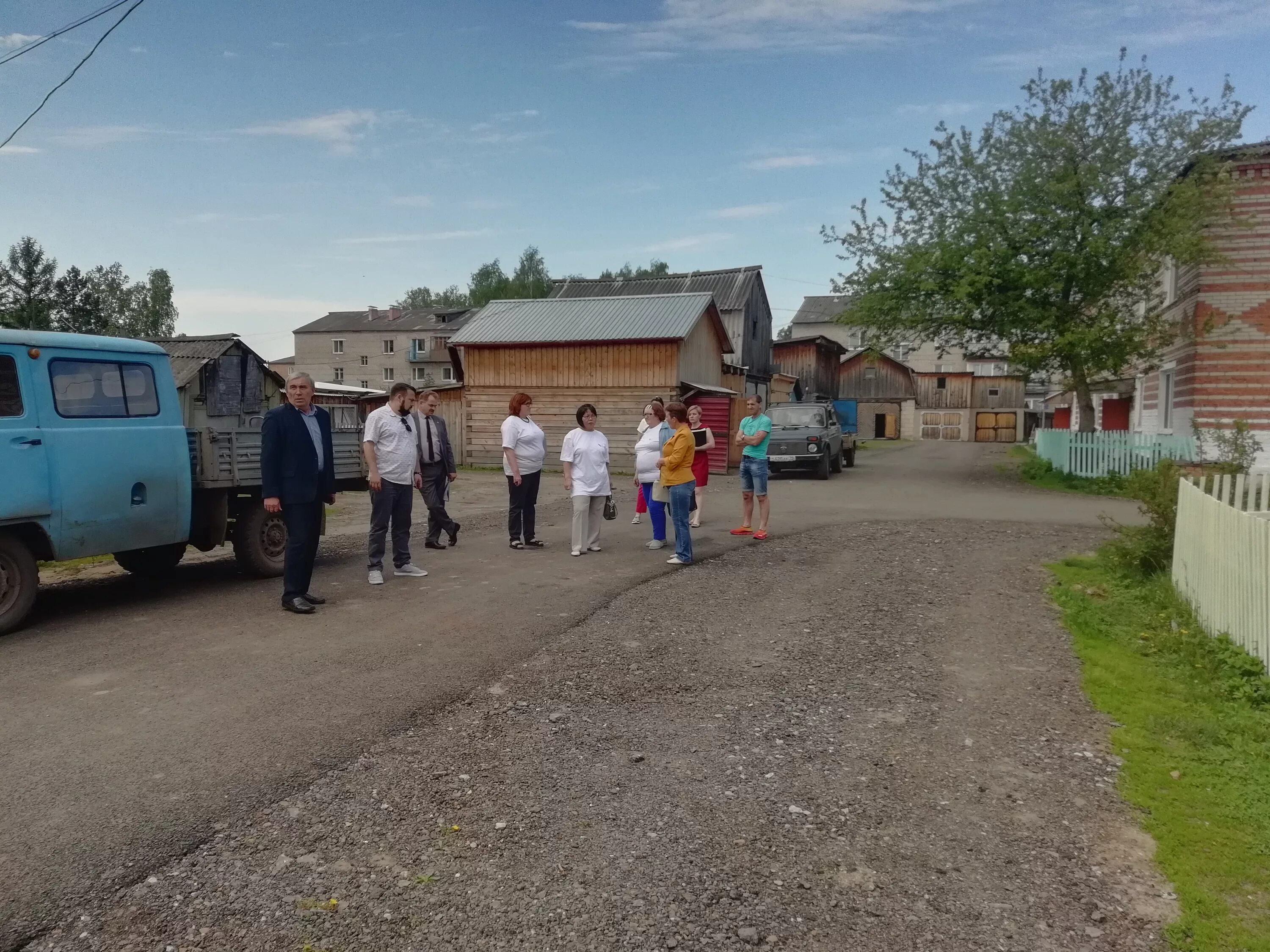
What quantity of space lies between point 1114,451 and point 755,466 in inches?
548

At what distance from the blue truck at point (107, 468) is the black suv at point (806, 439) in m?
15.4

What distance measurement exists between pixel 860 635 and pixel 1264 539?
2682 mm

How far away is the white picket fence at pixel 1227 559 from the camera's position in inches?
229

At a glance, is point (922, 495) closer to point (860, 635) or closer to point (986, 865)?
point (860, 635)

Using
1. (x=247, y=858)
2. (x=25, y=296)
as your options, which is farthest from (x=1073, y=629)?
(x=25, y=296)

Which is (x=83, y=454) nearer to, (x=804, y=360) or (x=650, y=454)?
(x=650, y=454)

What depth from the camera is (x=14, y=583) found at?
6996 millimetres

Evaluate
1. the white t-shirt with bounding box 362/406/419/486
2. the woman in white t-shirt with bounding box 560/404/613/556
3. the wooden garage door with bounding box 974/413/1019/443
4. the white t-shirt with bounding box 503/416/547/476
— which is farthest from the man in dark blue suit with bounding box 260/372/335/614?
the wooden garage door with bounding box 974/413/1019/443

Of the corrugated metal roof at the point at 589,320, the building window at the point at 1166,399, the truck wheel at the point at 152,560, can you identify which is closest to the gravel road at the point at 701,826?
the truck wheel at the point at 152,560

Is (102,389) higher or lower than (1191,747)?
higher

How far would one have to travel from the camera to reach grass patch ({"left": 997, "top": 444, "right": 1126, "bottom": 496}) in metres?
20.1

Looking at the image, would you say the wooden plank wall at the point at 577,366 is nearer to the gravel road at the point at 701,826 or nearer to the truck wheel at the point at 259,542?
the truck wheel at the point at 259,542

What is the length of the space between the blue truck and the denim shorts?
5873 millimetres

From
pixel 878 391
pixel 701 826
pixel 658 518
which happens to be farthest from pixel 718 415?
pixel 878 391
